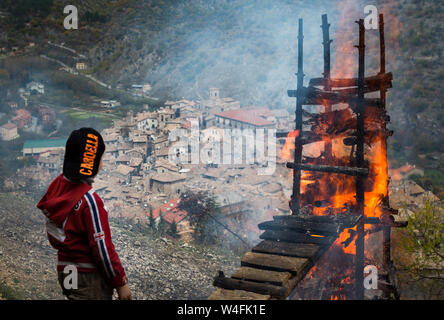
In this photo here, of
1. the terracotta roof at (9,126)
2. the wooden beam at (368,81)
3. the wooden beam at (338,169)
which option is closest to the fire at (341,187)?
the wooden beam at (368,81)

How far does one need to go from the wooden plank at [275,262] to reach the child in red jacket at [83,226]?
6.15ft

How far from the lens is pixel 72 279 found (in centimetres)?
384

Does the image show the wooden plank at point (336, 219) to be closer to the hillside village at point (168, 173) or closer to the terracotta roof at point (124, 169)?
the hillside village at point (168, 173)

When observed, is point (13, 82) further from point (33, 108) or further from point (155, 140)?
point (155, 140)

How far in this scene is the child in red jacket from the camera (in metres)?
3.66

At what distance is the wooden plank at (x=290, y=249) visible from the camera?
548 cm

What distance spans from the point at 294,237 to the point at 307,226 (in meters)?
0.54

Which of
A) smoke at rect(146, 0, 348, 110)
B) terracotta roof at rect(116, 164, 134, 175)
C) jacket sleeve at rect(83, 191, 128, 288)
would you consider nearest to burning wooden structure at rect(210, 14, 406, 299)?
jacket sleeve at rect(83, 191, 128, 288)

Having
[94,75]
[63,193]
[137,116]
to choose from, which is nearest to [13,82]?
[94,75]

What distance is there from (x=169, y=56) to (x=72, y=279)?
93659mm

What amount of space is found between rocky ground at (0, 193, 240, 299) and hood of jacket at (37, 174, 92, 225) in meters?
8.52

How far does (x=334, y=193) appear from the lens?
9.00 m

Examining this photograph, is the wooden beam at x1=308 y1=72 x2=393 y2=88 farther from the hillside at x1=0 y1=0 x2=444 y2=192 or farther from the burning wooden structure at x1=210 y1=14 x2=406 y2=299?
the hillside at x1=0 y1=0 x2=444 y2=192

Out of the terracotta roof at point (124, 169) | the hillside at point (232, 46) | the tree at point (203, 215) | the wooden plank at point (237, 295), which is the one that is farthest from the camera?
the hillside at point (232, 46)
